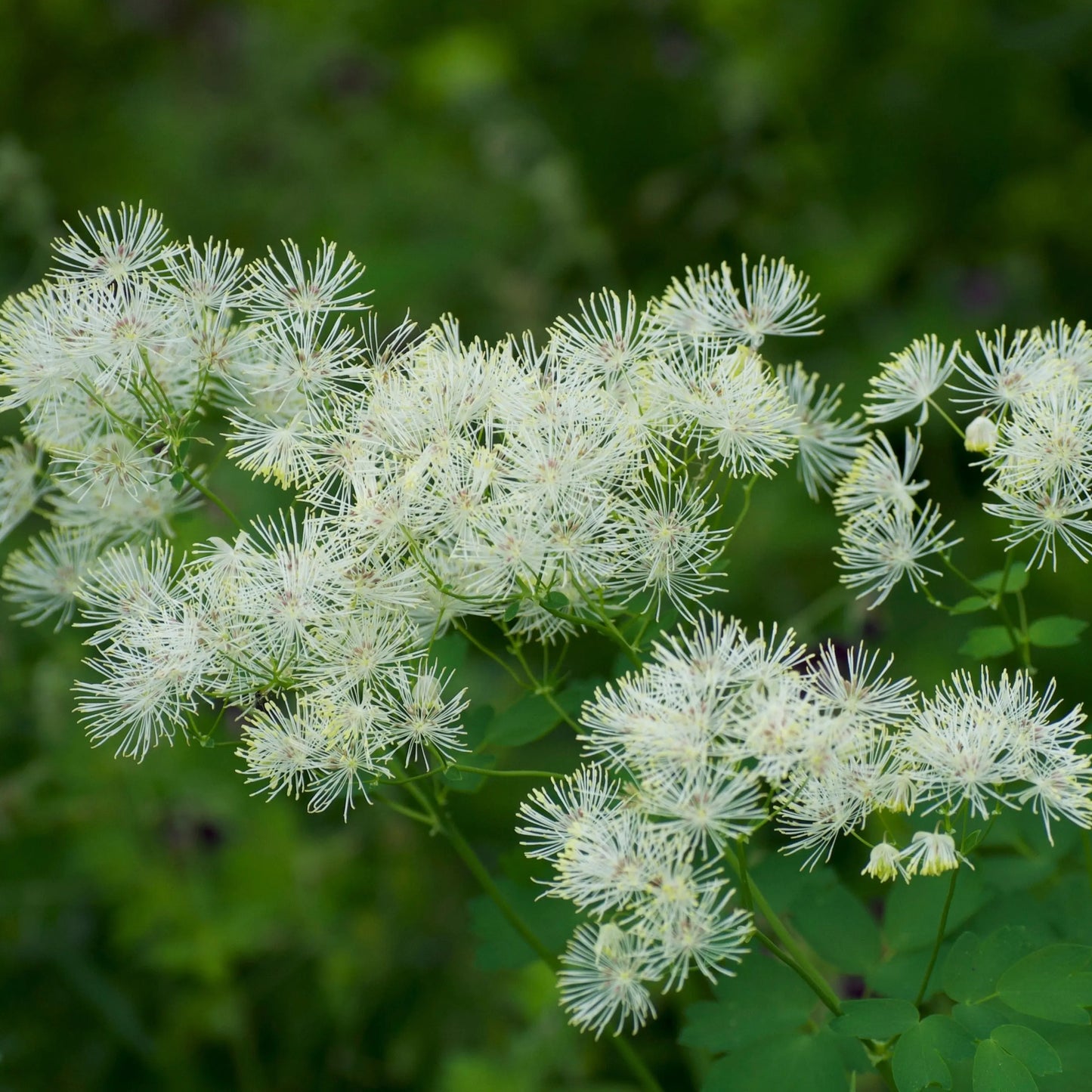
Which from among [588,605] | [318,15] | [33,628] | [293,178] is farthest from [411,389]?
[318,15]

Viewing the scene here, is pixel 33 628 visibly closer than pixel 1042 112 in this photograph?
Yes

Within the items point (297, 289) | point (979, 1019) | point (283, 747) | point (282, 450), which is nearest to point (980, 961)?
point (979, 1019)

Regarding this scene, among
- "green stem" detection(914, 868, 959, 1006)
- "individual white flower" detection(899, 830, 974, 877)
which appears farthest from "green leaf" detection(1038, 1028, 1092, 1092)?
"individual white flower" detection(899, 830, 974, 877)

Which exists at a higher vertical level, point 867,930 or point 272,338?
point 272,338

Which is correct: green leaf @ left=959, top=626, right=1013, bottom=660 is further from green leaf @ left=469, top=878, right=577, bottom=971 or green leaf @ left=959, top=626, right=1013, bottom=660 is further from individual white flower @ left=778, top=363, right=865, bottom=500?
green leaf @ left=469, top=878, right=577, bottom=971

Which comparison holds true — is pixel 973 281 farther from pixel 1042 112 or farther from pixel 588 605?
pixel 588 605

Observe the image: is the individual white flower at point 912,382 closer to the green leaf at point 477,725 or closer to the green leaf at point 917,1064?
the green leaf at point 477,725

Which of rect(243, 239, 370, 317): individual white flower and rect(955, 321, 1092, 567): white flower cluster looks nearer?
rect(955, 321, 1092, 567): white flower cluster
